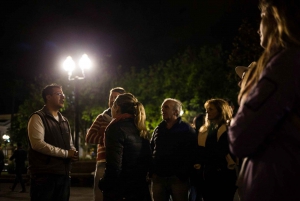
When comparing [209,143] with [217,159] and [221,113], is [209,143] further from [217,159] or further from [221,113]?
[221,113]

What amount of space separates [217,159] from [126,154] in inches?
57.0

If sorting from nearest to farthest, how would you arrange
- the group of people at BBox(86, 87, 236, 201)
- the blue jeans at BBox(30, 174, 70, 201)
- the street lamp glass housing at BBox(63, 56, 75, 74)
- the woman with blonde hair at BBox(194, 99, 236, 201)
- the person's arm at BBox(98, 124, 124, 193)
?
1. the person's arm at BBox(98, 124, 124, 193)
2. the group of people at BBox(86, 87, 236, 201)
3. the blue jeans at BBox(30, 174, 70, 201)
4. the woman with blonde hair at BBox(194, 99, 236, 201)
5. the street lamp glass housing at BBox(63, 56, 75, 74)

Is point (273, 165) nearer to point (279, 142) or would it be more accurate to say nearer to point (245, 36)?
point (279, 142)

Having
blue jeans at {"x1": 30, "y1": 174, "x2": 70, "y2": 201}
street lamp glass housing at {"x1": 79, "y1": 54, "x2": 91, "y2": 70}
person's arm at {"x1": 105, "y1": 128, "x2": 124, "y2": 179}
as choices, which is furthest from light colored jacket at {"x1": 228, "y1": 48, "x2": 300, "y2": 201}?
street lamp glass housing at {"x1": 79, "y1": 54, "x2": 91, "y2": 70}

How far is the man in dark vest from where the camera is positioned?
15.8 feet

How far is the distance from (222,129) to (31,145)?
239 cm

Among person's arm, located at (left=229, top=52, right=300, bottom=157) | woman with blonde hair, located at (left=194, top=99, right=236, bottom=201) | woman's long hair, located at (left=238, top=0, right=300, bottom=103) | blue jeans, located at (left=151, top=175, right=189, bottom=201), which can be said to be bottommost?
blue jeans, located at (left=151, top=175, right=189, bottom=201)

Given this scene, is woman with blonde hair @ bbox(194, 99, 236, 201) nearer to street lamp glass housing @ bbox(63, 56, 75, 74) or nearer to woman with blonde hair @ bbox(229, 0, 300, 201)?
woman with blonde hair @ bbox(229, 0, 300, 201)

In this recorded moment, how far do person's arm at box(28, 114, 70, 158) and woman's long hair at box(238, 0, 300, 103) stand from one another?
11.0ft

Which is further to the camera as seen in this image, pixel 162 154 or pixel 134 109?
pixel 162 154

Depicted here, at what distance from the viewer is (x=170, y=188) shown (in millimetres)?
5523

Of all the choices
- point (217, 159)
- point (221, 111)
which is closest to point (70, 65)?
point (221, 111)

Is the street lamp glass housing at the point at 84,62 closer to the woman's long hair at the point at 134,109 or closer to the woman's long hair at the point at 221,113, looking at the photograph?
→ the woman's long hair at the point at 221,113

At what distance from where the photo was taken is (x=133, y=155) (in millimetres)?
4469
